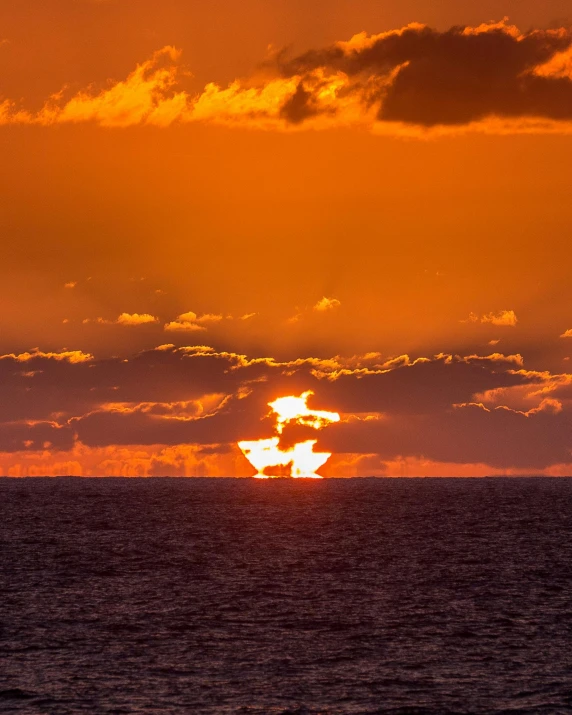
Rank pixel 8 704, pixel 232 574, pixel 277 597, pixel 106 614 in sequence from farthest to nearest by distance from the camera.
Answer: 1. pixel 232 574
2. pixel 277 597
3. pixel 106 614
4. pixel 8 704

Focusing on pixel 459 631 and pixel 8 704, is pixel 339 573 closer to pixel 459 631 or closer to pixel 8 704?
pixel 459 631

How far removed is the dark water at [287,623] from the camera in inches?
2323

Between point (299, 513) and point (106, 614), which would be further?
point (299, 513)

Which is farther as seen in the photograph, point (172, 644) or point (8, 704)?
point (172, 644)

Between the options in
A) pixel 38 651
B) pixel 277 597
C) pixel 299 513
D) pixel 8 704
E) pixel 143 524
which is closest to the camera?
pixel 8 704

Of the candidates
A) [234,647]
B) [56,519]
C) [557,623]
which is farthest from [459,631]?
[56,519]

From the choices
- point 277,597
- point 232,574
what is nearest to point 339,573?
point 232,574

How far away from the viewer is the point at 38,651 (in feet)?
231

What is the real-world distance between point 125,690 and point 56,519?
124836mm

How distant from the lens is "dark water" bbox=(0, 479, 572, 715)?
59000 millimetres

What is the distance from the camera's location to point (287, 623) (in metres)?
80.8

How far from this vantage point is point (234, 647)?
235ft

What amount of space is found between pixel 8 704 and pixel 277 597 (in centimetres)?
3982

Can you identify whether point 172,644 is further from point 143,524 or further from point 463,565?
point 143,524
